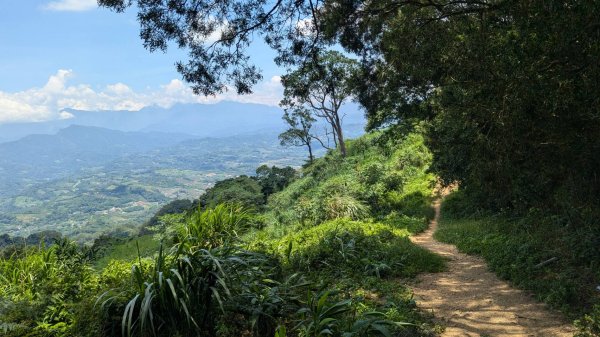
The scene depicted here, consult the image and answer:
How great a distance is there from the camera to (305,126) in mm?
42625

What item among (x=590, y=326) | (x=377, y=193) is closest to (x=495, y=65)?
(x=590, y=326)

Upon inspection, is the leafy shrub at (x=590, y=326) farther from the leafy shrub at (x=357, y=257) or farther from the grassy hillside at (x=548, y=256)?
the leafy shrub at (x=357, y=257)

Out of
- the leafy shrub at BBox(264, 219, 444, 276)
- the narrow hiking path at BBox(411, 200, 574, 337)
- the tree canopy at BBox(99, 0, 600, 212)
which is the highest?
the tree canopy at BBox(99, 0, 600, 212)

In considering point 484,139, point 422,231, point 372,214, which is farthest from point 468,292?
point 372,214

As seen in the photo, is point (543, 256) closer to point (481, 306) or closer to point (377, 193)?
point (481, 306)

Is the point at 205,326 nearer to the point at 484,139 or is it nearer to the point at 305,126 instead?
the point at 484,139

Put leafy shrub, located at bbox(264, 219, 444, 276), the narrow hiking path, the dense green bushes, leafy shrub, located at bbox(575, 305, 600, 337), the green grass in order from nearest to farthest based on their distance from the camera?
leafy shrub, located at bbox(575, 305, 600, 337) < the narrow hiking path < the green grass < leafy shrub, located at bbox(264, 219, 444, 276) < the dense green bushes

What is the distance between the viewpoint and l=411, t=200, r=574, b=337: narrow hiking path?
496 cm

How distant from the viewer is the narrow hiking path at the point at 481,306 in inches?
195

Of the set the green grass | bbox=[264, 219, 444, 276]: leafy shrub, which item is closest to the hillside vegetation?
bbox=[264, 219, 444, 276]: leafy shrub

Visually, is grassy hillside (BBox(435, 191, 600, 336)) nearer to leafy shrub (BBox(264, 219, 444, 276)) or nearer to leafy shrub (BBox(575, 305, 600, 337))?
leafy shrub (BBox(575, 305, 600, 337))

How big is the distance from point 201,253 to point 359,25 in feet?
23.9

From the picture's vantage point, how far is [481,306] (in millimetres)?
5902

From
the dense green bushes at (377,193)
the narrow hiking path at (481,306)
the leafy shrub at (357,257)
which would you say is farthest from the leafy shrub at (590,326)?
the dense green bushes at (377,193)
